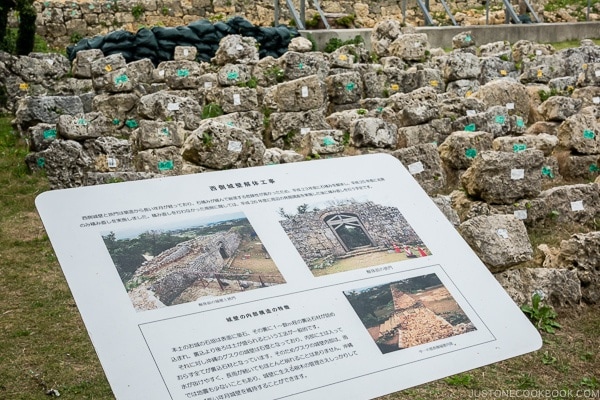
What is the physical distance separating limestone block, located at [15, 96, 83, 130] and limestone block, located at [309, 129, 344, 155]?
3457 millimetres

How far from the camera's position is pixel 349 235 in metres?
4.28

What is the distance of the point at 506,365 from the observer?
5582 millimetres

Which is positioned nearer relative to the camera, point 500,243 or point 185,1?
point 500,243

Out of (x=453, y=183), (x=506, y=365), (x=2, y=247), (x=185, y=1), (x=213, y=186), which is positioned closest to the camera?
(x=213, y=186)

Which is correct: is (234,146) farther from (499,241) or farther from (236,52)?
(236,52)

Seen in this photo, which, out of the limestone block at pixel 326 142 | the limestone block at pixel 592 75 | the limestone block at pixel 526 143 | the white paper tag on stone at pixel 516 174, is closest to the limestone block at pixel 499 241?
the white paper tag on stone at pixel 516 174

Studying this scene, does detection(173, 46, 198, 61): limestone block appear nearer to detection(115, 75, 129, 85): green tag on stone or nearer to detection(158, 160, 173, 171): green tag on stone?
detection(115, 75, 129, 85): green tag on stone

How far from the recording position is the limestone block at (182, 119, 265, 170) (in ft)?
22.3

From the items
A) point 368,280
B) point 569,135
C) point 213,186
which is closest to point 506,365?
point 368,280

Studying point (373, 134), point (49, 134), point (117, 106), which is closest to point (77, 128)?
point (49, 134)

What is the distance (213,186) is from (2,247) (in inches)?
149

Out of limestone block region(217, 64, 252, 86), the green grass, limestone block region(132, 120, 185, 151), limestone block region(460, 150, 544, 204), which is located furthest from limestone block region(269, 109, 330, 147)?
the green grass

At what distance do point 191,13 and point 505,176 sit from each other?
15586 mm

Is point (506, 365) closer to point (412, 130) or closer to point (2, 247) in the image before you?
point (2, 247)
